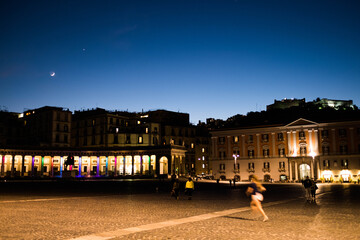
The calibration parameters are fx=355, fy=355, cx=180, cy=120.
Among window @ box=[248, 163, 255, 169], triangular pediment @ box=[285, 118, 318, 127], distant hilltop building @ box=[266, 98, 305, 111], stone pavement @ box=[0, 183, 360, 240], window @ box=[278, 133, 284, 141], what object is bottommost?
stone pavement @ box=[0, 183, 360, 240]

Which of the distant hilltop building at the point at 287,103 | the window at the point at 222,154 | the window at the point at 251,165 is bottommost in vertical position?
the window at the point at 251,165

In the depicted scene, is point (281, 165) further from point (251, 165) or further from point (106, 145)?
point (106, 145)

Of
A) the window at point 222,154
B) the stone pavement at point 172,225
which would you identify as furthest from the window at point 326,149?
the stone pavement at point 172,225

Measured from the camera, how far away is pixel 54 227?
12.7 meters

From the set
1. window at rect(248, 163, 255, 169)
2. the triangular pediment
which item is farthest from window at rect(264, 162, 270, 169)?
the triangular pediment

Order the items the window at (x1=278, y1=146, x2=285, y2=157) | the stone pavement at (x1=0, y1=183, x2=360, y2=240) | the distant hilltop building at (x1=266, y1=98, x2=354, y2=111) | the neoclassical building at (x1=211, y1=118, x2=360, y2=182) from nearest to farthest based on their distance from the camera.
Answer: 1. the stone pavement at (x1=0, y1=183, x2=360, y2=240)
2. the neoclassical building at (x1=211, y1=118, x2=360, y2=182)
3. the window at (x1=278, y1=146, x2=285, y2=157)
4. the distant hilltop building at (x1=266, y1=98, x2=354, y2=111)

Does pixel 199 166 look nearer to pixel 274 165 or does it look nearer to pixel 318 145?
pixel 274 165

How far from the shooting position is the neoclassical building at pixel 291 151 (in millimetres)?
70375

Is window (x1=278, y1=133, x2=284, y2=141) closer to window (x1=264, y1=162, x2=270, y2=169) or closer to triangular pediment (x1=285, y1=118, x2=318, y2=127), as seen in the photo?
triangular pediment (x1=285, y1=118, x2=318, y2=127)

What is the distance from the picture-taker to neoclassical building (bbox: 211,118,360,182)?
70375 mm

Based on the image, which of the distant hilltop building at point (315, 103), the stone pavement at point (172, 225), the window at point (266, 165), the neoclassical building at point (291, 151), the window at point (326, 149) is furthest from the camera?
the distant hilltop building at point (315, 103)

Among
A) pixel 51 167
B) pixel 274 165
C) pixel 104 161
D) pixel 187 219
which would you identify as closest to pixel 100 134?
pixel 104 161

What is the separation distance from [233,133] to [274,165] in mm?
11939

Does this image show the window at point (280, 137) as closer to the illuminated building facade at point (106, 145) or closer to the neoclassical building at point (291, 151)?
the neoclassical building at point (291, 151)
